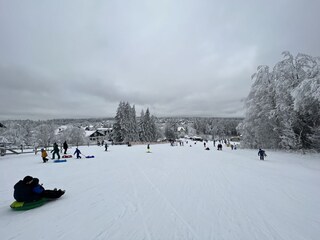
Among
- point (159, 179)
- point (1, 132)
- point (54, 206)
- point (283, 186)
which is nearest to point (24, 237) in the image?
point (54, 206)

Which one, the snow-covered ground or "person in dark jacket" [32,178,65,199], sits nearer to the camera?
the snow-covered ground

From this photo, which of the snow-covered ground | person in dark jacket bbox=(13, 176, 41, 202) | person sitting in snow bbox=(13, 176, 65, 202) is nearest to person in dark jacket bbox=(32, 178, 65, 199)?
person sitting in snow bbox=(13, 176, 65, 202)

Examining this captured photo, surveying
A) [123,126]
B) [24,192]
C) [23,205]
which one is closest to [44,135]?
[123,126]

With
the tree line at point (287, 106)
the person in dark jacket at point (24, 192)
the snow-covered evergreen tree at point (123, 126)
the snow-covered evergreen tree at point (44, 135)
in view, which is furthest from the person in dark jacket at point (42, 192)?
the snow-covered evergreen tree at point (44, 135)

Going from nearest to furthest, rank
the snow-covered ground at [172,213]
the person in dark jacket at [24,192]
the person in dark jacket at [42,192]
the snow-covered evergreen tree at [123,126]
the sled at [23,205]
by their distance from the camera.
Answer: the snow-covered ground at [172,213]
the sled at [23,205]
the person in dark jacket at [24,192]
the person in dark jacket at [42,192]
the snow-covered evergreen tree at [123,126]

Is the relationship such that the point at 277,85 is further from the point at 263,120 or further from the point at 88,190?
the point at 88,190

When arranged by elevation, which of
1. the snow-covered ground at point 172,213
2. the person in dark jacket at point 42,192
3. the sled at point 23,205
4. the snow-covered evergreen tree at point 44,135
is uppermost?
the snow-covered evergreen tree at point 44,135

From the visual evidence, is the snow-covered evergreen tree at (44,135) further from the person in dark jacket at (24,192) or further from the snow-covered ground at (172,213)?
the person in dark jacket at (24,192)

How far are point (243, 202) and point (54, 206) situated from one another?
5928 millimetres

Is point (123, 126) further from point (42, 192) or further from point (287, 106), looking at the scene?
point (42, 192)

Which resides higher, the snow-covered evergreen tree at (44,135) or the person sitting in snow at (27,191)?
the snow-covered evergreen tree at (44,135)

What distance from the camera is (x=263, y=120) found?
2653 cm

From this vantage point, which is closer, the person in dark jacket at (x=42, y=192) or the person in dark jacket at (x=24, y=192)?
the person in dark jacket at (x=24, y=192)

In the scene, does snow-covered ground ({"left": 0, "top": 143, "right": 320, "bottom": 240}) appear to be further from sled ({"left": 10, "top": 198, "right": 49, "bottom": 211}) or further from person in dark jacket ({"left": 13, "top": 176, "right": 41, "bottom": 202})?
person in dark jacket ({"left": 13, "top": 176, "right": 41, "bottom": 202})
